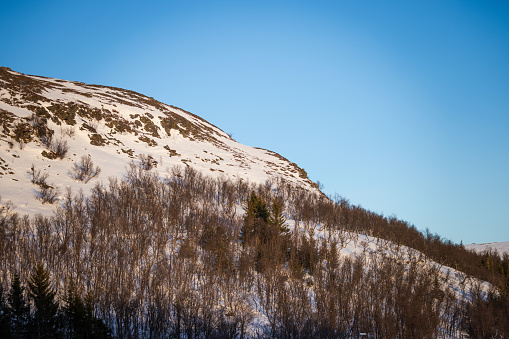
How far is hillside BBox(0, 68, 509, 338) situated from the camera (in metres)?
19.8

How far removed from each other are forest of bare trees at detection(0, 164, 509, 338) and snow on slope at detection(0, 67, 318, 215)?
3.99m

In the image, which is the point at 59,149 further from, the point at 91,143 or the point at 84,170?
the point at 91,143

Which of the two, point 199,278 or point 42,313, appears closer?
point 42,313

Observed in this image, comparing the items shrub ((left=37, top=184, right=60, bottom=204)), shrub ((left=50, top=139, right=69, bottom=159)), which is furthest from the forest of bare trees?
shrub ((left=50, top=139, right=69, bottom=159))

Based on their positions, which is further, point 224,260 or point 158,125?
point 158,125

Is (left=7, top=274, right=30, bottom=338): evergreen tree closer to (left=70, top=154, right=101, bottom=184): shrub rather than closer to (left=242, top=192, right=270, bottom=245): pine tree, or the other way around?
(left=242, top=192, right=270, bottom=245): pine tree

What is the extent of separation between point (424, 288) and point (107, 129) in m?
48.6

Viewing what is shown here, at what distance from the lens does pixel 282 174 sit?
6438cm

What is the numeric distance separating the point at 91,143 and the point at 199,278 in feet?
95.2

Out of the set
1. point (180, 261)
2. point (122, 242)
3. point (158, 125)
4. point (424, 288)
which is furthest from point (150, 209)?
point (158, 125)

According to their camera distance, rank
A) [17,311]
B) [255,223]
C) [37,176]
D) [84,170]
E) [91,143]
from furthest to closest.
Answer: [91,143]
[84,170]
[255,223]
[37,176]
[17,311]

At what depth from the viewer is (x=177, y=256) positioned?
81.6ft

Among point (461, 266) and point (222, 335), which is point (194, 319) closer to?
point (222, 335)

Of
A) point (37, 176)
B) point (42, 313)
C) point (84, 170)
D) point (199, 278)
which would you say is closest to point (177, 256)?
point (199, 278)
